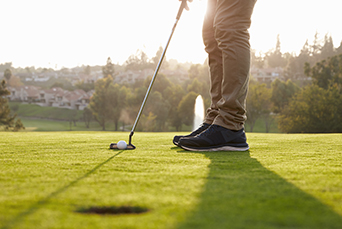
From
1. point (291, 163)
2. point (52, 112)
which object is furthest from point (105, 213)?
point (52, 112)

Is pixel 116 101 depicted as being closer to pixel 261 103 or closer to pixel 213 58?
pixel 261 103

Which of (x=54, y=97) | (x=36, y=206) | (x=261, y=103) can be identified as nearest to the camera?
(x=36, y=206)

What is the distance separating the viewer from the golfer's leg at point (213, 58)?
8.71 feet

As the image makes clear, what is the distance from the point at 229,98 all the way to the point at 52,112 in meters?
67.0

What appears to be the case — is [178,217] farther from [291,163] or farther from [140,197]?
[291,163]

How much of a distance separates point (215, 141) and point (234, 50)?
0.71m

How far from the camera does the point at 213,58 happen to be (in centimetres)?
272

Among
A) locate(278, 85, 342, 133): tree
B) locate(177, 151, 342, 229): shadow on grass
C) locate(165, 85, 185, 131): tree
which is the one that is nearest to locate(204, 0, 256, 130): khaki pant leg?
locate(177, 151, 342, 229): shadow on grass

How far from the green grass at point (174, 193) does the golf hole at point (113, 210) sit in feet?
0.05

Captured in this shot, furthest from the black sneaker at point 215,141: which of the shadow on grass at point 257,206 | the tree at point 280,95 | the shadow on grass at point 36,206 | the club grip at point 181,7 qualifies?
the tree at point 280,95

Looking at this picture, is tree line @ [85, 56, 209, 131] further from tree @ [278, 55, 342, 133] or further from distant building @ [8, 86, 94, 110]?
distant building @ [8, 86, 94, 110]

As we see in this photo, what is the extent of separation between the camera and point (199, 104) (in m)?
41.1

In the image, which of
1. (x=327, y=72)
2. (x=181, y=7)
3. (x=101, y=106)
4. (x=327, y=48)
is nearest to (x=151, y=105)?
(x=101, y=106)

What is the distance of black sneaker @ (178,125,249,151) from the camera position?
2.29 metres
